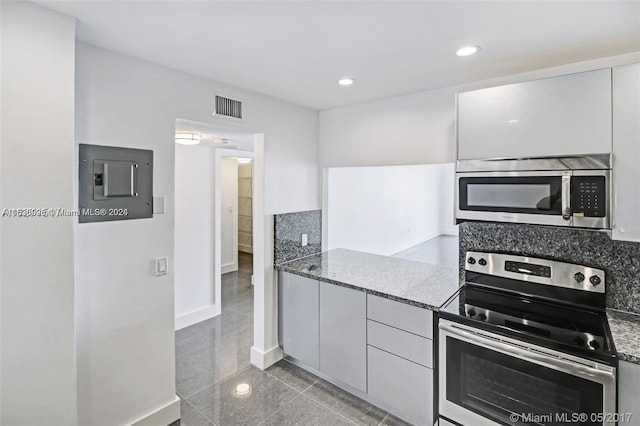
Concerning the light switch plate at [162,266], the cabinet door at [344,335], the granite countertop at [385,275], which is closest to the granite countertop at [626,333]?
the granite countertop at [385,275]

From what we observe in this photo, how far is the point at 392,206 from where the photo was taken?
208 inches

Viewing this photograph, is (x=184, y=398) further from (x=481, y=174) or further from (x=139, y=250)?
(x=481, y=174)

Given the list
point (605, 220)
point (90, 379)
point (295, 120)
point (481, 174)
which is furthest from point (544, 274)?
point (90, 379)

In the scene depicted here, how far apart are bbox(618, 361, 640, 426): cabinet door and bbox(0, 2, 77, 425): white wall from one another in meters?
2.54

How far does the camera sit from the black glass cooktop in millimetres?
1462

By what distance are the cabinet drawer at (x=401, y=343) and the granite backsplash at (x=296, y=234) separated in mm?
1046

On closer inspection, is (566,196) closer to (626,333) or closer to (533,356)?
(626,333)

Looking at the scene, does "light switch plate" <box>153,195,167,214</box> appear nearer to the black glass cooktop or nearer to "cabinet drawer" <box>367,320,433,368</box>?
"cabinet drawer" <box>367,320,433,368</box>

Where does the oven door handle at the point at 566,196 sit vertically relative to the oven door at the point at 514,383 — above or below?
above

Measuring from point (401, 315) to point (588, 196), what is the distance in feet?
4.03

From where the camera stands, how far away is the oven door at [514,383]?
138 cm

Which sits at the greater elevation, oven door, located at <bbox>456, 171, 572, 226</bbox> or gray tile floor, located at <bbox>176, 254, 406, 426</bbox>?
oven door, located at <bbox>456, 171, 572, 226</bbox>

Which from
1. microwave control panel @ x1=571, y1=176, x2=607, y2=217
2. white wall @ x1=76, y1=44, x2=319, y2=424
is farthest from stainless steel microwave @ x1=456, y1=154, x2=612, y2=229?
white wall @ x1=76, y1=44, x2=319, y2=424

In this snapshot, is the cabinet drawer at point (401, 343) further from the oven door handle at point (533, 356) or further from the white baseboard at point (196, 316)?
the white baseboard at point (196, 316)
